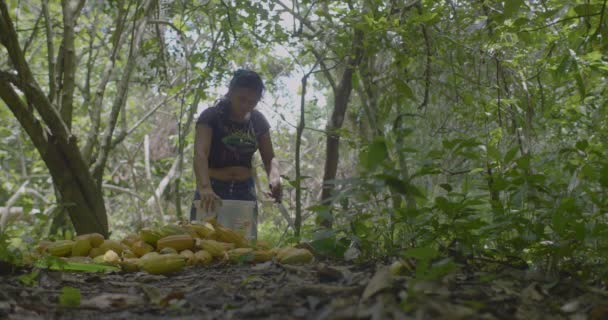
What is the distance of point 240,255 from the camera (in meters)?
2.21

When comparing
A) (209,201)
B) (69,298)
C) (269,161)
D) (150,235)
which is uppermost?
(269,161)

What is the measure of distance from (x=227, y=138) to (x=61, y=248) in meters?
1.35

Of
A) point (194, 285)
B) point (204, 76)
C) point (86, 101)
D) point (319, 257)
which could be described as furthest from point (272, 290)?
point (86, 101)

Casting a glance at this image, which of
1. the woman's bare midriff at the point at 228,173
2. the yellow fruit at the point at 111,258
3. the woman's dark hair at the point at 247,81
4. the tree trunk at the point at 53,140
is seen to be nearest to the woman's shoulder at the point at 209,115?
the woman's dark hair at the point at 247,81

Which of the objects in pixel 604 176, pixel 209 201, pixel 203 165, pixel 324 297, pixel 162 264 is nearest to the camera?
pixel 324 297

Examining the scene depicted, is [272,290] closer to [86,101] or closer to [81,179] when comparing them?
[81,179]

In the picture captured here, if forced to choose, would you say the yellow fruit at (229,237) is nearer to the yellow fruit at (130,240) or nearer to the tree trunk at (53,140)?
the yellow fruit at (130,240)

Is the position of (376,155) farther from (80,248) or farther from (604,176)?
(80,248)

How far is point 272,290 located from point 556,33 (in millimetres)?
2270

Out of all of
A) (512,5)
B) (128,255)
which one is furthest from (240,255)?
(512,5)

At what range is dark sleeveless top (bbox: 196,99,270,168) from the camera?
349cm

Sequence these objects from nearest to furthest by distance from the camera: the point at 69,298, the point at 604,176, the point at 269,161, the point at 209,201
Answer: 1. the point at 69,298
2. the point at 604,176
3. the point at 209,201
4. the point at 269,161

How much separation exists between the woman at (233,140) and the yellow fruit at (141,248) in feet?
3.68

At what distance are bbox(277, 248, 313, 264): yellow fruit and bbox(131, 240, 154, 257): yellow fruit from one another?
52 cm
